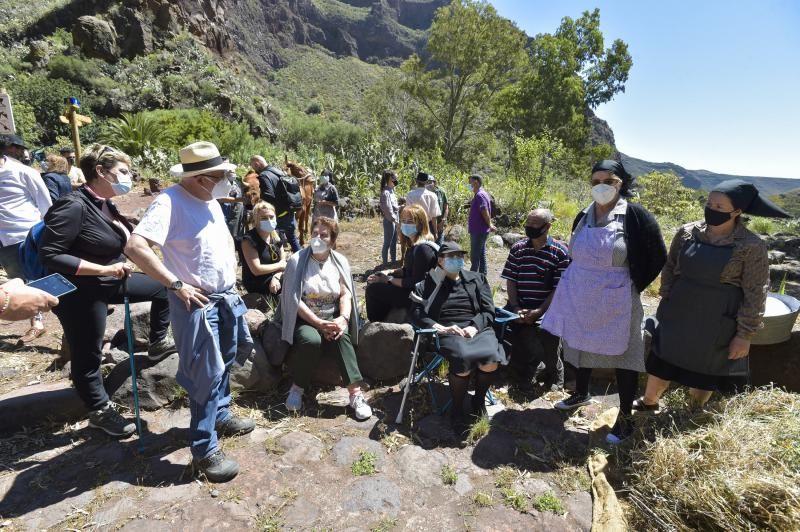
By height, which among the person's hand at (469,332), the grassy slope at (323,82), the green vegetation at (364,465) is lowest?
the green vegetation at (364,465)

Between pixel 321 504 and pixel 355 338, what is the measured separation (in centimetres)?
140

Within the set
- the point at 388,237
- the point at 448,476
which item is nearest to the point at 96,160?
the point at 448,476

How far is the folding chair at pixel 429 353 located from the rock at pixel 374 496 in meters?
0.65

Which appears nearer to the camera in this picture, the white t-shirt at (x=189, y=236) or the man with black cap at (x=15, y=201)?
the white t-shirt at (x=189, y=236)

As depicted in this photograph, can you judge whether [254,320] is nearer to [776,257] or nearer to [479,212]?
[479,212]

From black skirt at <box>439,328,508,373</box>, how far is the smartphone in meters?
2.28

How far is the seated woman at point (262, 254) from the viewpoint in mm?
4297

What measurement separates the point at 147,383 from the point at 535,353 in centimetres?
312

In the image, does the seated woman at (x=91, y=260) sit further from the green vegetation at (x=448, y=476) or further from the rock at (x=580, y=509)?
the rock at (x=580, y=509)

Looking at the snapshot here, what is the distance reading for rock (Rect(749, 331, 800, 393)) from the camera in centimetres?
344

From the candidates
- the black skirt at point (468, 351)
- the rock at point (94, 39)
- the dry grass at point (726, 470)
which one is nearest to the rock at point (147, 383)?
the black skirt at point (468, 351)

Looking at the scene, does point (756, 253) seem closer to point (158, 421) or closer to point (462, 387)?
point (462, 387)

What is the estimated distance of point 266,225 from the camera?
14.2ft

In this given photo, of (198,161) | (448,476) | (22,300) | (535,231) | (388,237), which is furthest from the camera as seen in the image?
(388,237)
